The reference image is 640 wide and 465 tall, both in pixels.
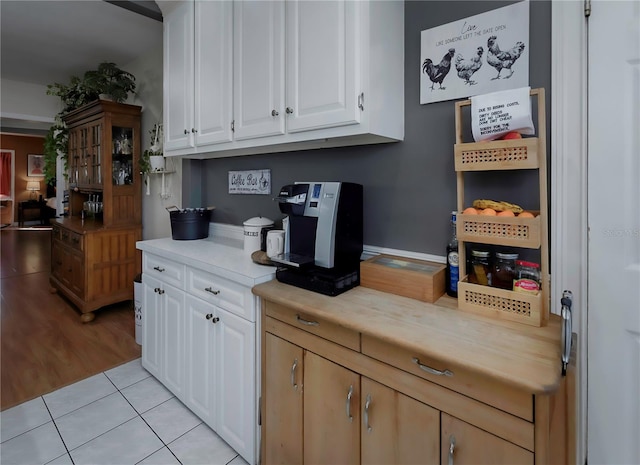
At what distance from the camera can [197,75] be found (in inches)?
81.7

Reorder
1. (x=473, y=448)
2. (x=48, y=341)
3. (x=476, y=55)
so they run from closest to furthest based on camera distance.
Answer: (x=473, y=448) < (x=476, y=55) < (x=48, y=341)

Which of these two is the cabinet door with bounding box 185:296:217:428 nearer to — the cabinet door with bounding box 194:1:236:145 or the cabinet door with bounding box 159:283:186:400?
the cabinet door with bounding box 159:283:186:400

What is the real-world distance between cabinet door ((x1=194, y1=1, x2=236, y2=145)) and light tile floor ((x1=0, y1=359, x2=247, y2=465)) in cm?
157

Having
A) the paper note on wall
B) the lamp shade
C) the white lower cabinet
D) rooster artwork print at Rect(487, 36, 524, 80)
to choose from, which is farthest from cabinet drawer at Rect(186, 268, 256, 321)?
the lamp shade

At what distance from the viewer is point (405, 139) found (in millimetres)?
1546

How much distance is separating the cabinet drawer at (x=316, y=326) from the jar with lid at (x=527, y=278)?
1.80 feet

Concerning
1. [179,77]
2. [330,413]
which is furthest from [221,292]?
[179,77]

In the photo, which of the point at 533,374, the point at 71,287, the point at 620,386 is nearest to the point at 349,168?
the point at 533,374

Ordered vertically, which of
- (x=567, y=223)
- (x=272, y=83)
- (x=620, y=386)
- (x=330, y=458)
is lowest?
(x=330, y=458)

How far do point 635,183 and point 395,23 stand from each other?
3.58ft

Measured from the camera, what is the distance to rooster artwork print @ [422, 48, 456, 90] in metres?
1.41

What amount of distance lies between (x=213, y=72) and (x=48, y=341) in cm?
251

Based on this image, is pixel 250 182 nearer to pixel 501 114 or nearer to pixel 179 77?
pixel 179 77

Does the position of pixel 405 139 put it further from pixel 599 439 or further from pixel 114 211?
pixel 114 211
